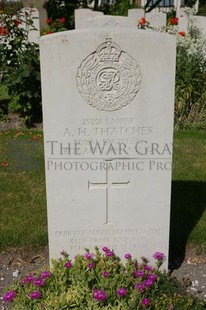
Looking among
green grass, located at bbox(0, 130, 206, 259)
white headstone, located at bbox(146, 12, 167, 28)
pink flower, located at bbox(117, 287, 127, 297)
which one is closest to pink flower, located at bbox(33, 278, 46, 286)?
pink flower, located at bbox(117, 287, 127, 297)

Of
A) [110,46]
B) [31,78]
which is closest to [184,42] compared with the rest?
[31,78]

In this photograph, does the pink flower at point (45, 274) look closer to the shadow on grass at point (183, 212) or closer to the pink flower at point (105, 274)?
the pink flower at point (105, 274)

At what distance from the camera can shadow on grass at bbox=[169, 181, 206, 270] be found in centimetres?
386

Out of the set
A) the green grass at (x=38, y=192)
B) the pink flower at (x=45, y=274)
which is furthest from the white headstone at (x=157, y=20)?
the pink flower at (x=45, y=274)

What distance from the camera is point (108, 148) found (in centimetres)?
302

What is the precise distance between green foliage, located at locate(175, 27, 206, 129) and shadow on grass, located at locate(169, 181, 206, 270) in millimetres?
2512

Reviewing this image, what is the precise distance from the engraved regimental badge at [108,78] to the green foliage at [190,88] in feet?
15.0

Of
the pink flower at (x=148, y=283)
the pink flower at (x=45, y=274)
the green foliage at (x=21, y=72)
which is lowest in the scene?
the pink flower at (x=148, y=283)

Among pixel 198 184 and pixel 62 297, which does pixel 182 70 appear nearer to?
pixel 198 184

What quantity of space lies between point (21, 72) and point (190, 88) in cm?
282

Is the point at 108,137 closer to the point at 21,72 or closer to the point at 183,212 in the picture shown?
the point at 183,212

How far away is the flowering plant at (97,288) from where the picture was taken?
9.05 ft

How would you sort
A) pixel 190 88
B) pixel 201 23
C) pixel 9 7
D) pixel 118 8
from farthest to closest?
pixel 118 8, pixel 9 7, pixel 201 23, pixel 190 88

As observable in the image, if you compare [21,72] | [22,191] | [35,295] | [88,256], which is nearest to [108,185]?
[88,256]
